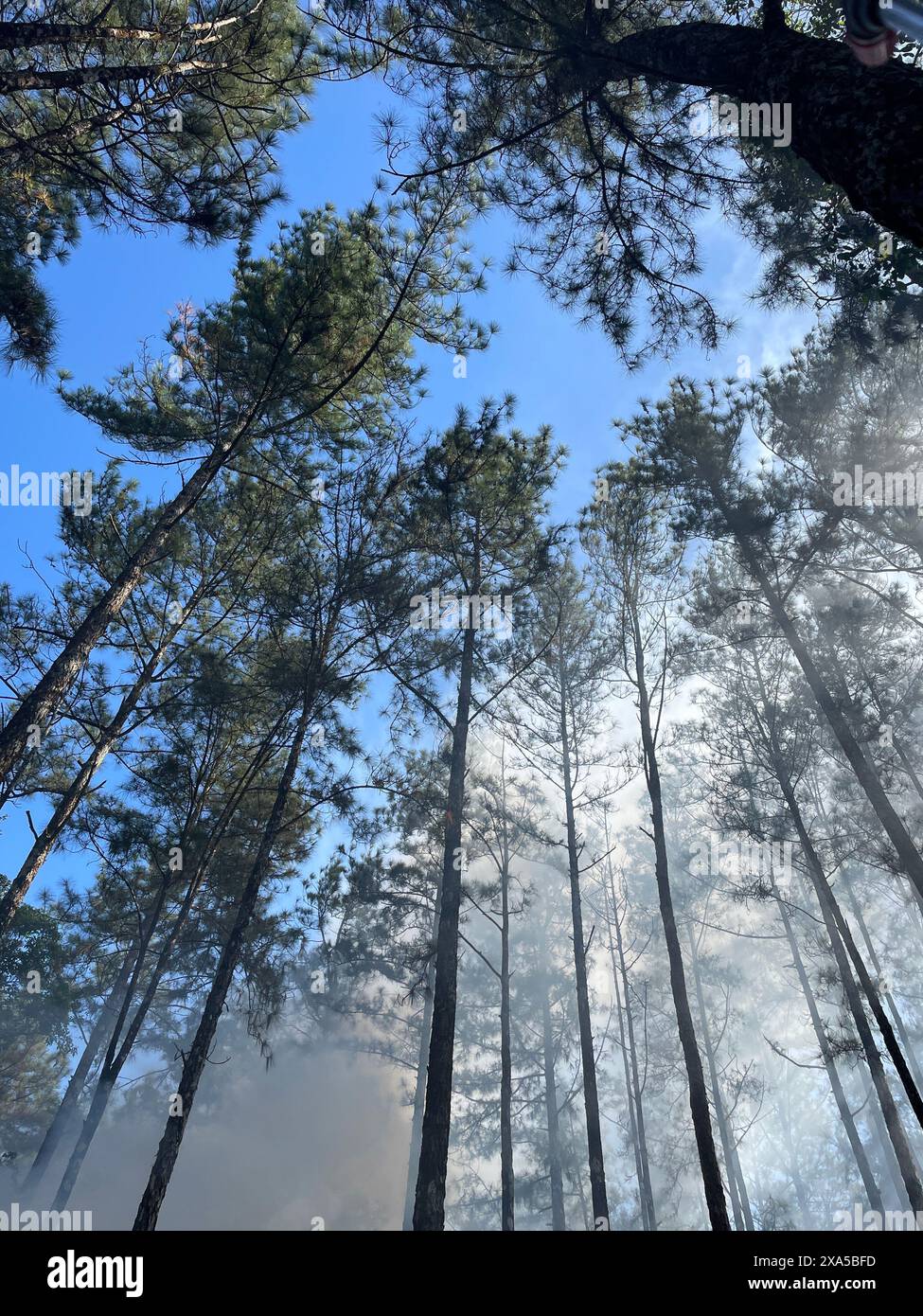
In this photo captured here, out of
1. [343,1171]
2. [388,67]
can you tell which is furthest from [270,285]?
[343,1171]

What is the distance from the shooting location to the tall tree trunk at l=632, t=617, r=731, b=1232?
6227mm

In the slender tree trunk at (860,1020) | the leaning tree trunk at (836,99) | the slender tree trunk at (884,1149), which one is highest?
the leaning tree trunk at (836,99)

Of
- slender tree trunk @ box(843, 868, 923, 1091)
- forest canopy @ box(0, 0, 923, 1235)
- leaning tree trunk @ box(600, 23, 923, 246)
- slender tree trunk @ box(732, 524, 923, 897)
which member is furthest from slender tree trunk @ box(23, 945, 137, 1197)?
slender tree trunk @ box(843, 868, 923, 1091)

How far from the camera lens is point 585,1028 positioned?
34.3ft

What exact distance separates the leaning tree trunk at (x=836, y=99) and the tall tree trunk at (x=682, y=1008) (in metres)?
6.84

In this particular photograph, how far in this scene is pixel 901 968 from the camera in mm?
25875

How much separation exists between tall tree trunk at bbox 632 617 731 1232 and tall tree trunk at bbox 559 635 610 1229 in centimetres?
161

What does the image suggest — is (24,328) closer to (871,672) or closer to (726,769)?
(726,769)

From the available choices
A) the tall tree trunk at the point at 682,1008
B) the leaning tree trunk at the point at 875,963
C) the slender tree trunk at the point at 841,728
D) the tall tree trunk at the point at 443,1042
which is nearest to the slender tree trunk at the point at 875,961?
the leaning tree trunk at the point at 875,963

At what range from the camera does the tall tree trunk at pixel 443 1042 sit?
19.8ft

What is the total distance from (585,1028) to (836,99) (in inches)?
465

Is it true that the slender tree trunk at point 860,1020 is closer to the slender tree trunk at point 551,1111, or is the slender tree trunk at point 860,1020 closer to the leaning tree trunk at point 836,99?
the leaning tree trunk at point 836,99

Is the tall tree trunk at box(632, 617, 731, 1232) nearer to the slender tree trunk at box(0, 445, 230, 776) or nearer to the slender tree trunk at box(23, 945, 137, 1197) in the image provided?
the slender tree trunk at box(0, 445, 230, 776)
